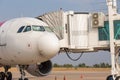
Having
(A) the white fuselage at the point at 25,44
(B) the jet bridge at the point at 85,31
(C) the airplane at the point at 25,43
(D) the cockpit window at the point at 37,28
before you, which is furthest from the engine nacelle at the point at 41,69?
(D) the cockpit window at the point at 37,28

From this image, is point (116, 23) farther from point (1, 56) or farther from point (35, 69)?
point (1, 56)

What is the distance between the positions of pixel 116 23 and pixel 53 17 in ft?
11.4

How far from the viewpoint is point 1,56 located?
63.0ft

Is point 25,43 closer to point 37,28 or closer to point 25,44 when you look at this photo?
point 25,44

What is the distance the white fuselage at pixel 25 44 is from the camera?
671 inches

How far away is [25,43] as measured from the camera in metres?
17.6

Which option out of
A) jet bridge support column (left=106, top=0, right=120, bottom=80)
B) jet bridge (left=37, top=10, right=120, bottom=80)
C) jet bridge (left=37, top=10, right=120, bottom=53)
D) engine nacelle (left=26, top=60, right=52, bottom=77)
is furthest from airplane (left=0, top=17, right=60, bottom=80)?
jet bridge support column (left=106, top=0, right=120, bottom=80)

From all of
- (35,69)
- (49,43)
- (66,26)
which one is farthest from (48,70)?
(49,43)

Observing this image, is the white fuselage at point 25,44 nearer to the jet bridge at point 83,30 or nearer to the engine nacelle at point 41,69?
the engine nacelle at point 41,69

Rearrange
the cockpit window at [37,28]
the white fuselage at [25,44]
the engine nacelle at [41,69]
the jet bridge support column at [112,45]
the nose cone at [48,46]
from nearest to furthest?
1. the nose cone at [48,46]
2. the white fuselage at [25,44]
3. the cockpit window at [37,28]
4. the jet bridge support column at [112,45]
5. the engine nacelle at [41,69]

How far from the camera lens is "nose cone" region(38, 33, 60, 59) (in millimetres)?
16906

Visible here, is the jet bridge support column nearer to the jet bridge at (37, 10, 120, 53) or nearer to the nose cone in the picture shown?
the jet bridge at (37, 10, 120, 53)

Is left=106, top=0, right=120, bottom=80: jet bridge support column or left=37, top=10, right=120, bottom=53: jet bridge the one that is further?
left=37, top=10, right=120, bottom=53: jet bridge

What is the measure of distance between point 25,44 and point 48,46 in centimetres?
131
